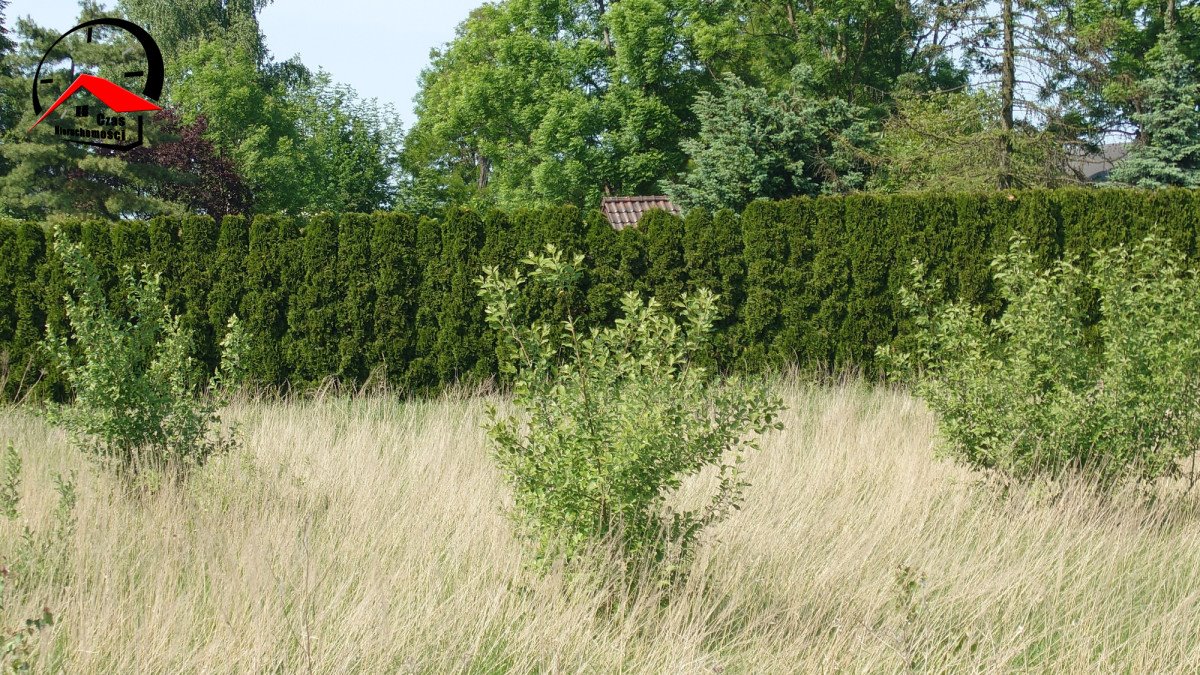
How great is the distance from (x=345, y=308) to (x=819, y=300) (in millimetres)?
4825

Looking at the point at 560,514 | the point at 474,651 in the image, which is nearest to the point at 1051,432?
the point at 560,514

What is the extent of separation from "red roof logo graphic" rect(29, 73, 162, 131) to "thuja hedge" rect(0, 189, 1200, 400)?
47.0 ft

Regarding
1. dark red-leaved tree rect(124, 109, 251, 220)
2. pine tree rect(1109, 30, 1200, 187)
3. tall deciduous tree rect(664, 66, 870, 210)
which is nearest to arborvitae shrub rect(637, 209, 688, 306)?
tall deciduous tree rect(664, 66, 870, 210)

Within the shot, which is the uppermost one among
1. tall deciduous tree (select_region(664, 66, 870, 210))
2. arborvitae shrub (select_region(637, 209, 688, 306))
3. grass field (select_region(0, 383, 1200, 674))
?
tall deciduous tree (select_region(664, 66, 870, 210))

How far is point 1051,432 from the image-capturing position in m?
5.30

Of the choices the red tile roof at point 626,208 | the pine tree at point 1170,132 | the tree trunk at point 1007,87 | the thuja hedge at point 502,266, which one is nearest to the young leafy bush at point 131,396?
the thuja hedge at point 502,266

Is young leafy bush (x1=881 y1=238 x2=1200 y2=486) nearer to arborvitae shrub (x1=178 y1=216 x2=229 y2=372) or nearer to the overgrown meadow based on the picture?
the overgrown meadow

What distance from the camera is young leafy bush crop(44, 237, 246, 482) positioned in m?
5.40

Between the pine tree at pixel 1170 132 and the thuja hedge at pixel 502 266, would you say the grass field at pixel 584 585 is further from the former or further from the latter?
the pine tree at pixel 1170 132

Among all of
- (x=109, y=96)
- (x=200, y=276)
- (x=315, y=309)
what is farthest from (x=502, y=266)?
(x=109, y=96)

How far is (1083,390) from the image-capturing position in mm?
5352

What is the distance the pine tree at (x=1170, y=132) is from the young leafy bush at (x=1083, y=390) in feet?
53.2

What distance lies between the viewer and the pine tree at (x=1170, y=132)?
19.5m

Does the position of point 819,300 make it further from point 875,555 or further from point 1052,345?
point 875,555
